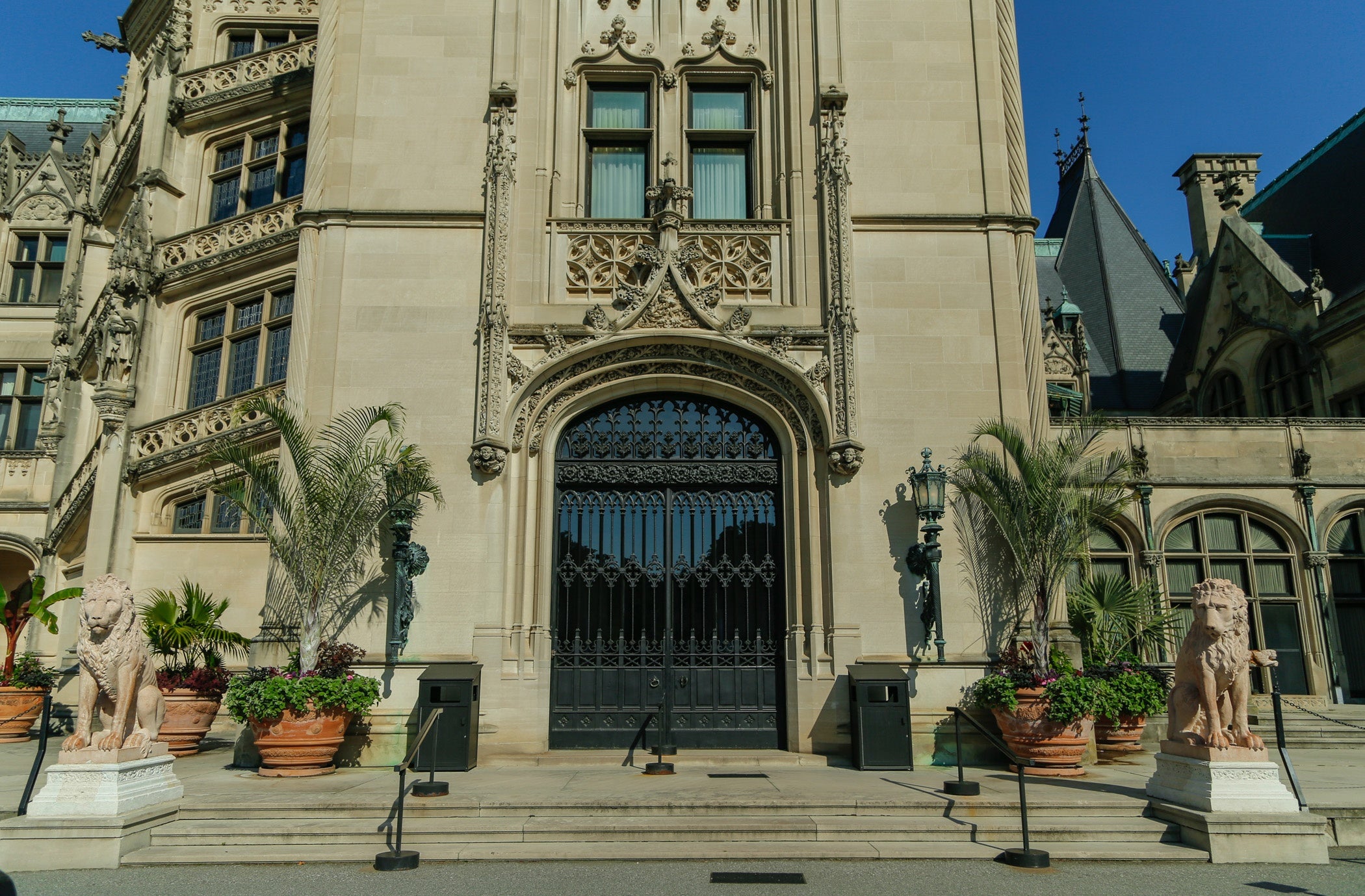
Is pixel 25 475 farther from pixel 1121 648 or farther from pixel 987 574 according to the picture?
pixel 1121 648

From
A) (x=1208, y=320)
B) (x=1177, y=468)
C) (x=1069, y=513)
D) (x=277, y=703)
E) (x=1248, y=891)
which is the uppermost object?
(x=1208, y=320)

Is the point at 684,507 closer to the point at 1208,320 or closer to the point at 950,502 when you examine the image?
the point at 950,502

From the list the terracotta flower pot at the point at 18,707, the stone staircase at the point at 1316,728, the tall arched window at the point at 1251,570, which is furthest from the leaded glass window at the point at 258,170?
the stone staircase at the point at 1316,728

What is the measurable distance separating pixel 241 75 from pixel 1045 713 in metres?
18.1

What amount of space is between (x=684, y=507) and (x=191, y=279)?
10.3 m

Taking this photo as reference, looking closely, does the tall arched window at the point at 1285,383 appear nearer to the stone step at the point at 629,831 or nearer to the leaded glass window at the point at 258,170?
the stone step at the point at 629,831

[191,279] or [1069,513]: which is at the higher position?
[191,279]

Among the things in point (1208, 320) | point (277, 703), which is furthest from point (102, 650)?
point (1208, 320)

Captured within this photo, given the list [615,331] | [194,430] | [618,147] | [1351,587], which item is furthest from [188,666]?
[1351,587]

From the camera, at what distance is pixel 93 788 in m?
8.79

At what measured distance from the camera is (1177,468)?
64.5ft

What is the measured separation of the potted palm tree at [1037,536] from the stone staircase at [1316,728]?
5.71 metres

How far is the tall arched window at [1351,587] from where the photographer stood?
19.3 metres

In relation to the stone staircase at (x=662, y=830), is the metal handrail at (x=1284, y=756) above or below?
above
